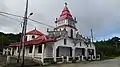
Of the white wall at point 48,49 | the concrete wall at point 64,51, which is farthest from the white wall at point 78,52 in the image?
the white wall at point 48,49

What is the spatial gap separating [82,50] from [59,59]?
417 inches

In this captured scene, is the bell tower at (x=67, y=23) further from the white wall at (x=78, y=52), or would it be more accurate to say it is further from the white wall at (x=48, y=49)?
the white wall at (x=48, y=49)

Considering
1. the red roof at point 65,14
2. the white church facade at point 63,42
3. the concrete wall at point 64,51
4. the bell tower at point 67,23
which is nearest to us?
the white church facade at point 63,42

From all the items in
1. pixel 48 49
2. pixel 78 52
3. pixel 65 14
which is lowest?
pixel 78 52

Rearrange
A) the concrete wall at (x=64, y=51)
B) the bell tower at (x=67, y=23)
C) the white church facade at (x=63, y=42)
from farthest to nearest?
the bell tower at (x=67, y=23), the concrete wall at (x=64, y=51), the white church facade at (x=63, y=42)

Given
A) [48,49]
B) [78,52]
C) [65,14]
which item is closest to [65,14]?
[65,14]

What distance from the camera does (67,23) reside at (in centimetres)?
3516

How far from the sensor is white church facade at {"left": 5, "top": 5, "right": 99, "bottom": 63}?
97.7 feet

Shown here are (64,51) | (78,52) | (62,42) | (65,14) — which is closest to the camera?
(62,42)

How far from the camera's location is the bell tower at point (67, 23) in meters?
35.0

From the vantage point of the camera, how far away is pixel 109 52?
6412 cm

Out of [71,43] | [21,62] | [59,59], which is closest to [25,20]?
[21,62]

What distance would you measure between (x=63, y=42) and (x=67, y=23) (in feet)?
21.9

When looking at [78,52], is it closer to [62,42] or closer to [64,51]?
[64,51]
